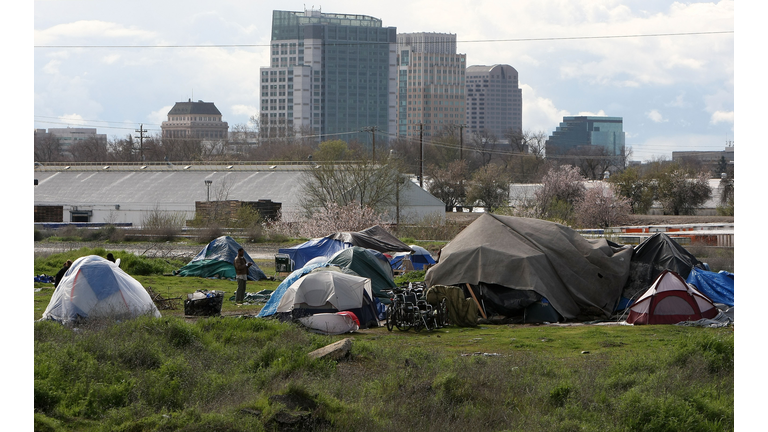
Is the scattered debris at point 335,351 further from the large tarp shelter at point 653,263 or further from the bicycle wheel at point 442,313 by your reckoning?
the large tarp shelter at point 653,263

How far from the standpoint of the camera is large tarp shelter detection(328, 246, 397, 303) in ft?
75.7

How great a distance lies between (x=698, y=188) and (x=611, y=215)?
59.2 ft

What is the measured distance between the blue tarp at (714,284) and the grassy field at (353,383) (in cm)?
571

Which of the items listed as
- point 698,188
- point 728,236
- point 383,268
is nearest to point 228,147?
point 698,188

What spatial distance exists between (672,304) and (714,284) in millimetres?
2743

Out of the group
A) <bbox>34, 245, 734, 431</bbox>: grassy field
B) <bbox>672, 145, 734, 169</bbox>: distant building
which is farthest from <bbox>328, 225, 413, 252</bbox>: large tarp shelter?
<bbox>672, 145, 734, 169</bbox>: distant building

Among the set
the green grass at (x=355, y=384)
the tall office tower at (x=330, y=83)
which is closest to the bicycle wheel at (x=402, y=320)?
the green grass at (x=355, y=384)

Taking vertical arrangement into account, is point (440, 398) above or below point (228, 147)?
below

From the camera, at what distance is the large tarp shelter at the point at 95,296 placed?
15844 mm

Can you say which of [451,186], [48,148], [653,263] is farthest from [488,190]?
[48,148]

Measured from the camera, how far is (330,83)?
183m

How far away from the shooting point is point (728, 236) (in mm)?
40250

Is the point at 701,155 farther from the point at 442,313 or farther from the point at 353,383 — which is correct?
the point at 353,383

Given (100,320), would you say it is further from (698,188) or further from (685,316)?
(698,188)
